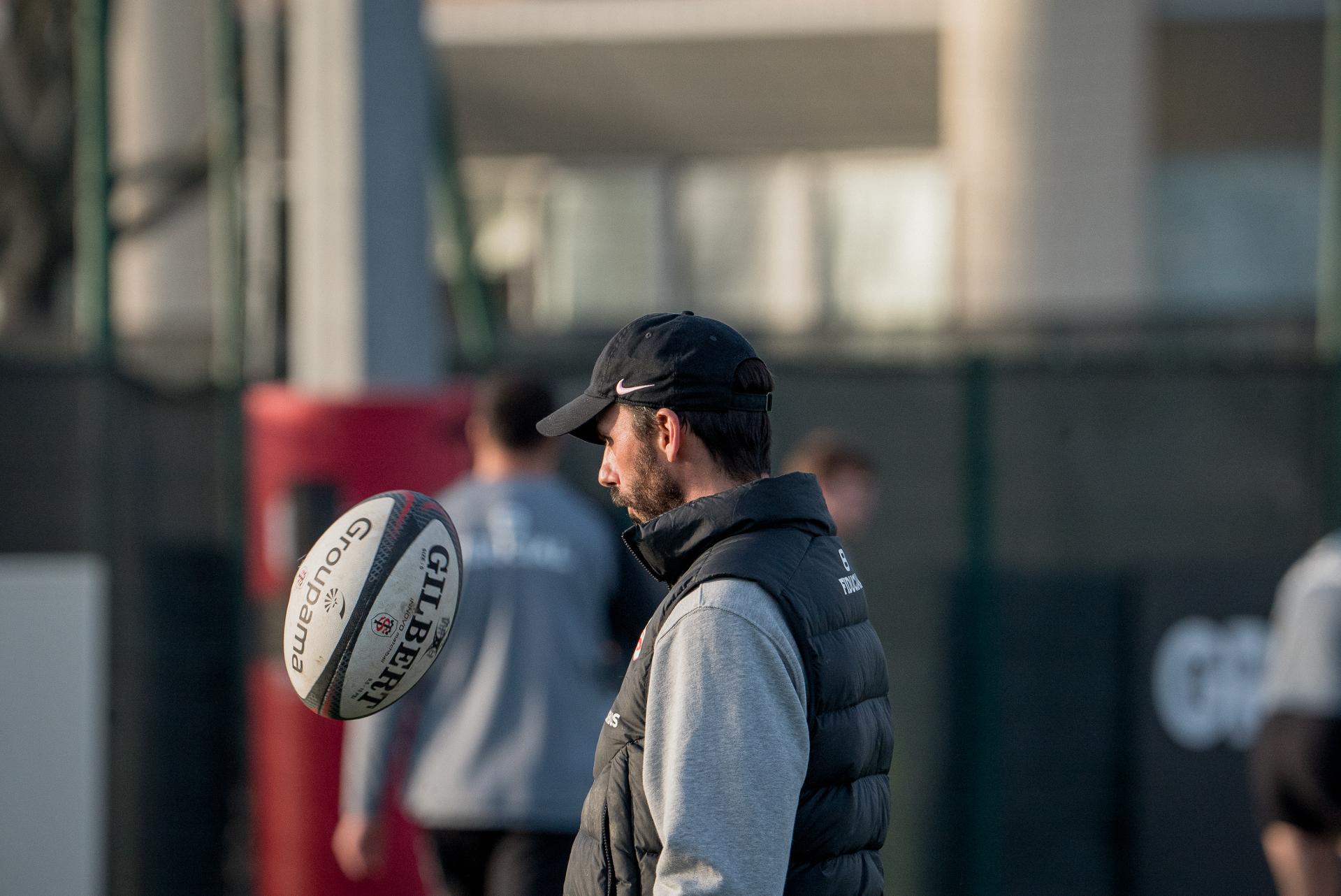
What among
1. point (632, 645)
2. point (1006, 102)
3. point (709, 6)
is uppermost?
point (709, 6)

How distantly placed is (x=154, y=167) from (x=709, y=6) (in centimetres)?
696

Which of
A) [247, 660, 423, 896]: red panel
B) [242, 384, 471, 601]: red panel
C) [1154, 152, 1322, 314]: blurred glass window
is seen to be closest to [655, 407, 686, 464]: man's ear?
[242, 384, 471, 601]: red panel

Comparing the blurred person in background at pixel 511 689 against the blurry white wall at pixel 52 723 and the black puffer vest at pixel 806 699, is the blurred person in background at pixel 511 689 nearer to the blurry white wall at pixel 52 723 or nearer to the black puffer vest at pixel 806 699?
the black puffer vest at pixel 806 699

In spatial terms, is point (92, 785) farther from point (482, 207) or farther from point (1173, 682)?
point (482, 207)

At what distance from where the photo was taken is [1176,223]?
1450 centimetres

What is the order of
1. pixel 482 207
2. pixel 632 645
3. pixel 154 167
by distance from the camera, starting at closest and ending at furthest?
pixel 632 645 → pixel 154 167 → pixel 482 207

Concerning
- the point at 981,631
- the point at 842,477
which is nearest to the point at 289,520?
the point at 842,477

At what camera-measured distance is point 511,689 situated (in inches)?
170

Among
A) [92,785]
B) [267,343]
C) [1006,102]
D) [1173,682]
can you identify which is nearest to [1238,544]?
[1173,682]

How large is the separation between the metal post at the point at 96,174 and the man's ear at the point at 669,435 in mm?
4411

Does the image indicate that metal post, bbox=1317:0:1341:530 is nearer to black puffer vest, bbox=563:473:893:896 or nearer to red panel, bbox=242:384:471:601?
red panel, bbox=242:384:471:601

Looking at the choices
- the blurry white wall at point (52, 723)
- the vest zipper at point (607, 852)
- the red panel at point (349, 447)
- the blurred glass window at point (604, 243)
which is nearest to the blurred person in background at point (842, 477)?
the red panel at point (349, 447)

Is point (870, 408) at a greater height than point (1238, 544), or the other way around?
point (870, 408)

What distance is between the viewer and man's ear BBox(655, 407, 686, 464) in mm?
2430
